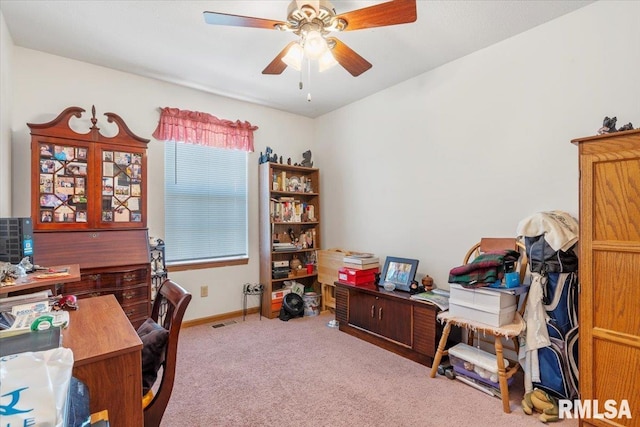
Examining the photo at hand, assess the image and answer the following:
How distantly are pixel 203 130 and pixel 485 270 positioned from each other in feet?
10.1

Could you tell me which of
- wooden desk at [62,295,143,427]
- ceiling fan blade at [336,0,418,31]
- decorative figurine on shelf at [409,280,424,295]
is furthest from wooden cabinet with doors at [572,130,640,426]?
wooden desk at [62,295,143,427]

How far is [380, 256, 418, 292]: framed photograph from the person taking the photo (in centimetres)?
299

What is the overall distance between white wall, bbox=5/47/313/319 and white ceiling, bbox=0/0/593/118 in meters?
0.14

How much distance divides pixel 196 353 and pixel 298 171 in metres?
2.47

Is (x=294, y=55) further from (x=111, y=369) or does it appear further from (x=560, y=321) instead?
(x=560, y=321)

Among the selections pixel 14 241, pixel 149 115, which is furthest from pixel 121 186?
pixel 14 241

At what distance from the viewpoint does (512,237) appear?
250 centimetres

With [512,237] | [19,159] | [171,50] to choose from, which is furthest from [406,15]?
[19,159]

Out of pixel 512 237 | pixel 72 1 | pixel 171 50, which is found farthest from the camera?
pixel 171 50

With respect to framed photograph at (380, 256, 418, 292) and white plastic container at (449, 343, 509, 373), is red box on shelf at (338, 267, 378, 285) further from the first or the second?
white plastic container at (449, 343, 509, 373)

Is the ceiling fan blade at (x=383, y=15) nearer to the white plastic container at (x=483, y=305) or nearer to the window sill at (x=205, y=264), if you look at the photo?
the white plastic container at (x=483, y=305)

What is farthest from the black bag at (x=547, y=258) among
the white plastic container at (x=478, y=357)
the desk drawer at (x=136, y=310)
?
the desk drawer at (x=136, y=310)

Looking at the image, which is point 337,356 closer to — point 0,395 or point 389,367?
point 389,367

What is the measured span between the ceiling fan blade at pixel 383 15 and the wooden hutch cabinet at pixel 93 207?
2.20 metres
